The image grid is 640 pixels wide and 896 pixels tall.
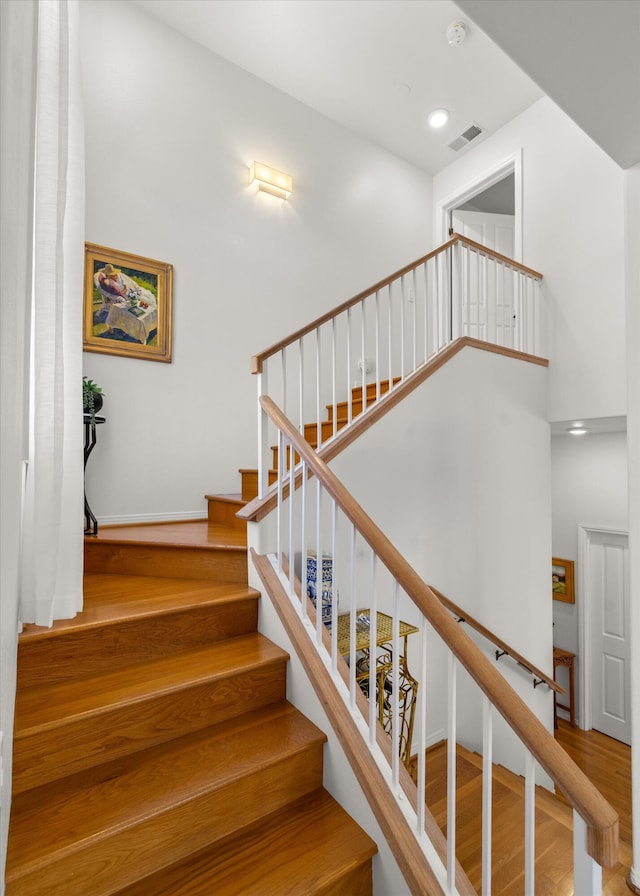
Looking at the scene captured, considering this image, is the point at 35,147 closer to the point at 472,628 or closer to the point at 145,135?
the point at 145,135

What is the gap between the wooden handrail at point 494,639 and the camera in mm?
3073

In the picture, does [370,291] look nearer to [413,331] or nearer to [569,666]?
[413,331]

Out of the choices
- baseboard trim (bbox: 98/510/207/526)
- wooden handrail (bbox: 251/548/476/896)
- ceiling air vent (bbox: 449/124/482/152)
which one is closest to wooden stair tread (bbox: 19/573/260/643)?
wooden handrail (bbox: 251/548/476/896)

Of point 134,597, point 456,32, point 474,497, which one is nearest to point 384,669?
point 134,597

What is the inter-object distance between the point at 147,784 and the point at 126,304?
2.74m

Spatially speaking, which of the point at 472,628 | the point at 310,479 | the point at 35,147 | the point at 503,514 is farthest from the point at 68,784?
the point at 503,514

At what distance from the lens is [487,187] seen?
4730mm

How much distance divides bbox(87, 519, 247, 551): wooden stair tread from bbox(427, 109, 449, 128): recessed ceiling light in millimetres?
4118

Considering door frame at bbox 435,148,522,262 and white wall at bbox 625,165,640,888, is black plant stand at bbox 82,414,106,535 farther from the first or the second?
door frame at bbox 435,148,522,262

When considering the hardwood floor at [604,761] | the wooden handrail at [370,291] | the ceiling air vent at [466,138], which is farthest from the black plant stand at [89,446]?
the hardwood floor at [604,761]

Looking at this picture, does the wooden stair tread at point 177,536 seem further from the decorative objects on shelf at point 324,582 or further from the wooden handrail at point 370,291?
the wooden handrail at point 370,291

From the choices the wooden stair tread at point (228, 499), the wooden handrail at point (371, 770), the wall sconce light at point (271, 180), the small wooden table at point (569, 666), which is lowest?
the small wooden table at point (569, 666)

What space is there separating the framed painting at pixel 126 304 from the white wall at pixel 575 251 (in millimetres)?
3060

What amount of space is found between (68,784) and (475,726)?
264 cm
